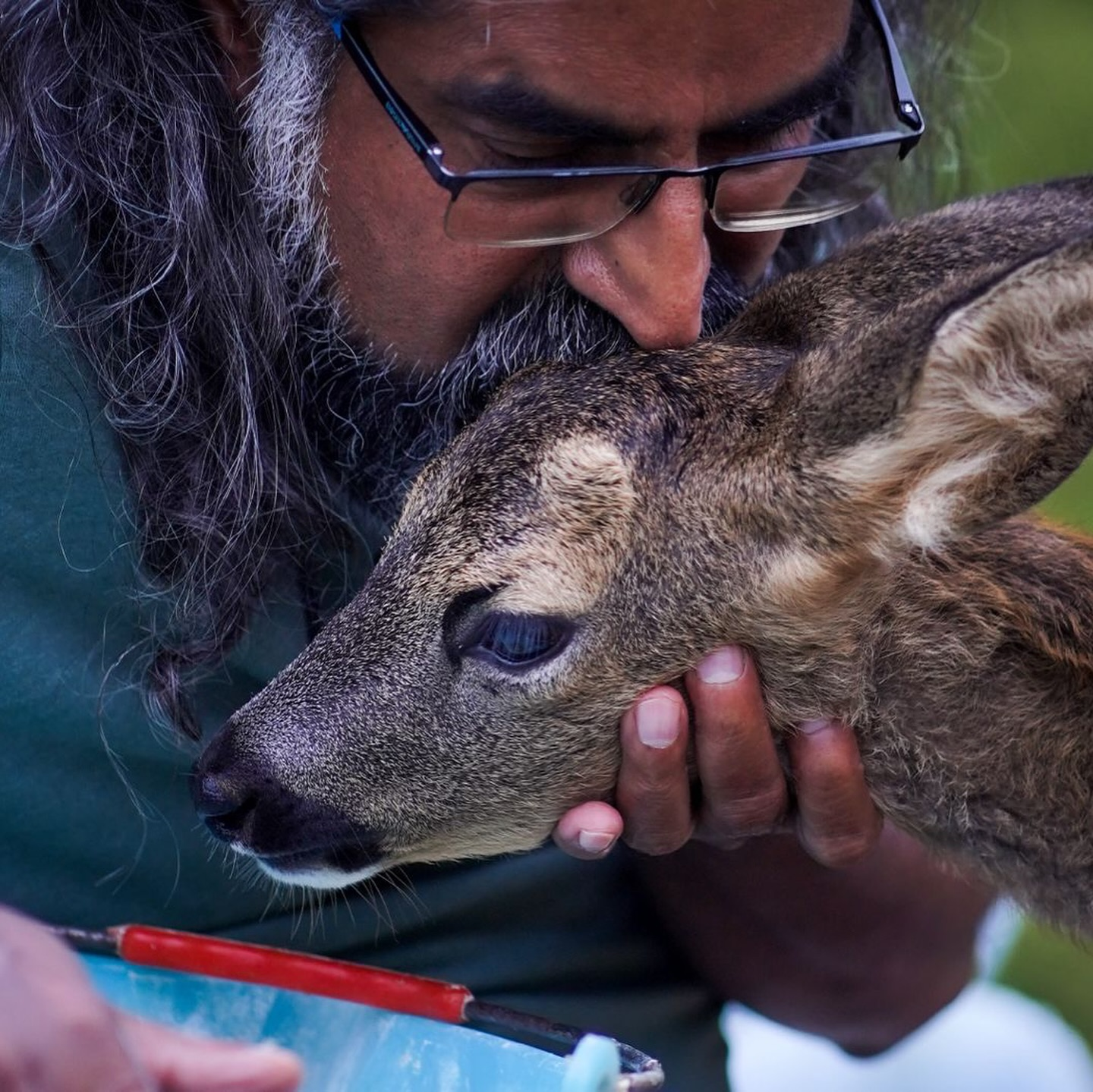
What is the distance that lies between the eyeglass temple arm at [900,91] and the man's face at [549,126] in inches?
5.1

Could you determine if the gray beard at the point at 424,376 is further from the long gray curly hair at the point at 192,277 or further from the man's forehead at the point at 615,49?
the man's forehead at the point at 615,49

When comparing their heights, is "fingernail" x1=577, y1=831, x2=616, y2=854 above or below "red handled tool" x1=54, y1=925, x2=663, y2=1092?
below

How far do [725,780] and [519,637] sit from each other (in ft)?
1.18

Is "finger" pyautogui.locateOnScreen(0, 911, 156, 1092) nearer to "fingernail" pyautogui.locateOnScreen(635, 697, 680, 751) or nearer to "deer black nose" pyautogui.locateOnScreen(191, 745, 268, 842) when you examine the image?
"deer black nose" pyautogui.locateOnScreen(191, 745, 268, 842)

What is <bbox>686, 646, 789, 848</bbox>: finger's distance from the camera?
2072mm

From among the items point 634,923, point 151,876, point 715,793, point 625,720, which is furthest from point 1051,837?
point 151,876

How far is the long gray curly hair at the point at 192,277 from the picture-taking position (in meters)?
2.31

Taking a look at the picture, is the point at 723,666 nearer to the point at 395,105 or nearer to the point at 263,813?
the point at 263,813

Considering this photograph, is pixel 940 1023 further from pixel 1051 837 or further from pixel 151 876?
pixel 151 876

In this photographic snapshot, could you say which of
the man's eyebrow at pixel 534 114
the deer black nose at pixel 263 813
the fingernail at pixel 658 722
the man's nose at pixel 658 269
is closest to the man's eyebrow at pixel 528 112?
the man's eyebrow at pixel 534 114

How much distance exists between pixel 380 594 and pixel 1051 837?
989 millimetres

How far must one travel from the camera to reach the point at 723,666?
6.80ft

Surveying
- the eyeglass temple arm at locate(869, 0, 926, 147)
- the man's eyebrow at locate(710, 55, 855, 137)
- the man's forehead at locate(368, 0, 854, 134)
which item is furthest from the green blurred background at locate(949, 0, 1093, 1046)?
the man's forehead at locate(368, 0, 854, 134)

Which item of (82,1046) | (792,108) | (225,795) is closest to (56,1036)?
(82,1046)
